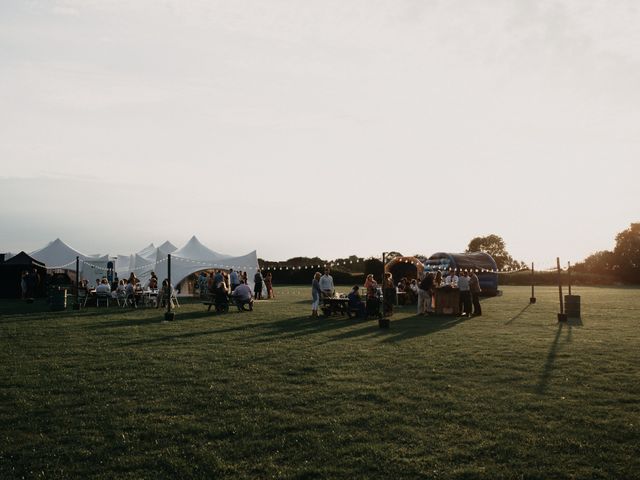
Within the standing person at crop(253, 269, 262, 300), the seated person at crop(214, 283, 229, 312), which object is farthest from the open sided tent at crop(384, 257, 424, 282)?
the seated person at crop(214, 283, 229, 312)

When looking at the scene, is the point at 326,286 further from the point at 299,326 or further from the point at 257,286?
the point at 257,286

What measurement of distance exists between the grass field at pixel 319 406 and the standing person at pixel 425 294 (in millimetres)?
6378

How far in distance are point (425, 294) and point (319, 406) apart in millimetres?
13158

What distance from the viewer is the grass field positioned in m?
5.23

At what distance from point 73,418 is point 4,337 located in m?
7.83

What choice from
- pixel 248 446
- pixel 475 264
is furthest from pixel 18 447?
pixel 475 264

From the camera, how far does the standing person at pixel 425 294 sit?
1941 centimetres

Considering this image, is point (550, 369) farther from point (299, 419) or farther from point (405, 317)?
point (405, 317)

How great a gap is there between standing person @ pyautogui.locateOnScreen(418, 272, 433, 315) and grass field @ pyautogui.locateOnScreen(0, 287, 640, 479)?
638 cm

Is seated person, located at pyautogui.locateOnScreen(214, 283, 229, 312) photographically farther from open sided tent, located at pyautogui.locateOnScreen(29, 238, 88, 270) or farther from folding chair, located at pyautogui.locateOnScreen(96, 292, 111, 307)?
open sided tent, located at pyautogui.locateOnScreen(29, 238, 88, 270)

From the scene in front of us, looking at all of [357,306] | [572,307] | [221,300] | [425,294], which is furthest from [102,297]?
[572,307]

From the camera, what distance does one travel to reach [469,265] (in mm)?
31406

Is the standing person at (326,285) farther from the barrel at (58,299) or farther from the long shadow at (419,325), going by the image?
the barrel at (58,299)

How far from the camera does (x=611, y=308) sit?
855 inches
